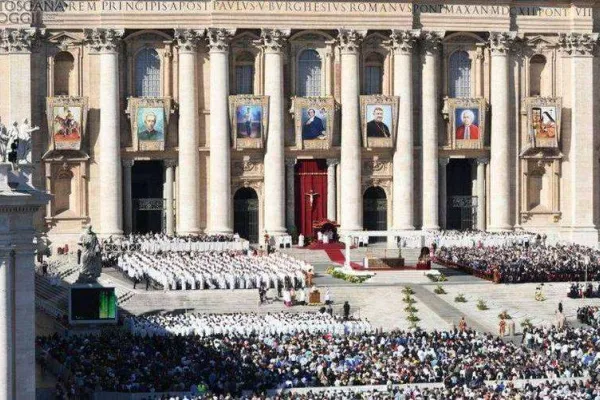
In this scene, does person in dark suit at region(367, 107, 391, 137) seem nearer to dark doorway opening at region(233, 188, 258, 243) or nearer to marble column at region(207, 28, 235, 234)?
dark doorway opening at region(233, 188, 258, 243)

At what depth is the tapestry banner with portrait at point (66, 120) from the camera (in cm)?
11056

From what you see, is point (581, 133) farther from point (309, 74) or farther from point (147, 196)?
point (147, 196)

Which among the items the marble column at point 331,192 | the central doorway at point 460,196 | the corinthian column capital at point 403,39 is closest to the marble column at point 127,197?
the marble column at point 331,192

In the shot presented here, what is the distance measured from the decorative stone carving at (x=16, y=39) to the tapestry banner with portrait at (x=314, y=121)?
19609 mm

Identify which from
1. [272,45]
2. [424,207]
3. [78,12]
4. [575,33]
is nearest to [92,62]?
[78,12]

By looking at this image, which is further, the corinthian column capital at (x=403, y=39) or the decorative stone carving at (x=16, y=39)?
the corinthian column capital at (x=403, y=39)

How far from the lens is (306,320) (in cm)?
7681

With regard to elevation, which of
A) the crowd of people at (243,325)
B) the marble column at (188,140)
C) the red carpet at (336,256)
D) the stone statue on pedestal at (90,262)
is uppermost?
the marble column at (188,140)

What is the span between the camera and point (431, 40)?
379ft

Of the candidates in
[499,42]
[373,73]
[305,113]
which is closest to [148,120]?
[305,113]

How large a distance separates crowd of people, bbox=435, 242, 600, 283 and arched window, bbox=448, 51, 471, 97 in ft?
56.0

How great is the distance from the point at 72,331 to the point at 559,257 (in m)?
35.5

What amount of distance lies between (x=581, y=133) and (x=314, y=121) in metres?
20.8

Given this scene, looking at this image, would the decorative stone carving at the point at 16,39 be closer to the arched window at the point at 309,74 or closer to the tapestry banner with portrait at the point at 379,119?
the arched window at the point at 309,74
